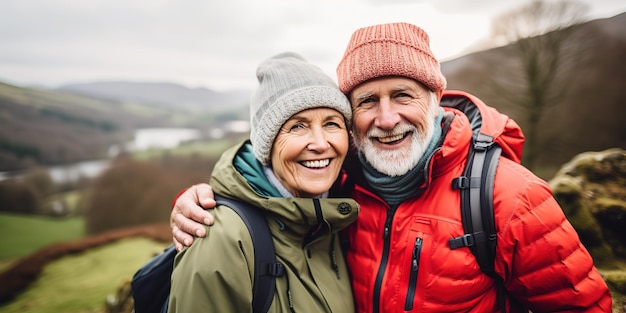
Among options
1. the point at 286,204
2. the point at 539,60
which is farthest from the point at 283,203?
the point at 539,60

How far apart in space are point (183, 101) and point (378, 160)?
277 feet

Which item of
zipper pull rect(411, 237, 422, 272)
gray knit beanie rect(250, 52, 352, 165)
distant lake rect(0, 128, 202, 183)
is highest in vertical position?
gray knit beanie rect(250, 52, 352, 165)

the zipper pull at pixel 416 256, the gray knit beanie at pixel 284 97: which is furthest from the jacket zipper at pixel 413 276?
the gray knit beanie at pixel 284 97

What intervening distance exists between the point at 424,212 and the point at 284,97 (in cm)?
132

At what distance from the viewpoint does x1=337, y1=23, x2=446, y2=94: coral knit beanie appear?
2.27 metres

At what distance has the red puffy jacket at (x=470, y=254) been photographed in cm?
191

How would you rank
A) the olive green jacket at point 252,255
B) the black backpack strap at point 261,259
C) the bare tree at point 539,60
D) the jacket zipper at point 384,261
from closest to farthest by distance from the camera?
1. the olive green jacket at point 252,255
2. the black backpack strap at point 261,259
3. the jacket zipper at point 384,261
4. the bare tree at point 539,60

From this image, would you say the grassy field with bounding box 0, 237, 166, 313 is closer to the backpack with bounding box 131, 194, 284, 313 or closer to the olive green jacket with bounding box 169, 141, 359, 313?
the backpack with bounding box 131, 194, 284, 313

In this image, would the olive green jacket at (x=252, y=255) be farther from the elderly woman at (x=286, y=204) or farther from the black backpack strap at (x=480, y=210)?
the black backpack strap at (x=480, y=210)

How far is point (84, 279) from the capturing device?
28.5 ft

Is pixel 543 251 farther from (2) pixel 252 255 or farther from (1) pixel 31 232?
(1) pixel 31 232

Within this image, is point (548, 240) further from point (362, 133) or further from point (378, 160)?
point (362, 133)

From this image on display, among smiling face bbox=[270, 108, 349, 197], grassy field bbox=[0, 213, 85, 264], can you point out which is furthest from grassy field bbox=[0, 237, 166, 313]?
grassy field bbox=[0, 213, 85, 264]

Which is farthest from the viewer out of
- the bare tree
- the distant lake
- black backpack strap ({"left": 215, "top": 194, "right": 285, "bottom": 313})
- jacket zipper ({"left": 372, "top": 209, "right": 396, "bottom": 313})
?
the distant lake
